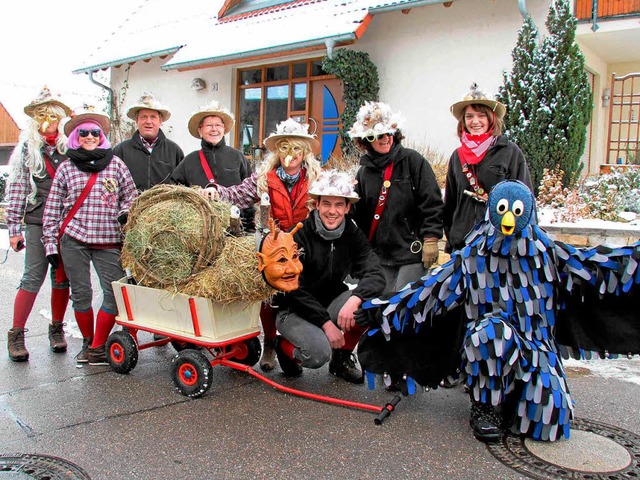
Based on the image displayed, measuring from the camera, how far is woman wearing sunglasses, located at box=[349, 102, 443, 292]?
4324 mm

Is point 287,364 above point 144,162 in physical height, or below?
below

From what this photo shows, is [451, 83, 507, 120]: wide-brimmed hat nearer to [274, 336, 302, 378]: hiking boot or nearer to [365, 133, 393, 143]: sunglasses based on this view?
[365, 133, 393, 143]: sunglasses

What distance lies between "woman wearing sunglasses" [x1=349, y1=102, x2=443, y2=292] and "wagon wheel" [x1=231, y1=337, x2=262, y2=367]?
1.09m

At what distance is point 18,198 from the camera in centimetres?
488

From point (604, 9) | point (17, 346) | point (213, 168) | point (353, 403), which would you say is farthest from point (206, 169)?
point (604, 9)

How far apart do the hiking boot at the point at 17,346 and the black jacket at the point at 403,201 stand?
115 inches

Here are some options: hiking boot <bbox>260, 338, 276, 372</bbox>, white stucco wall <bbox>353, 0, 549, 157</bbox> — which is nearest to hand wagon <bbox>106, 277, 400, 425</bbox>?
hiking boot <bbox>260, 338, 276, 372</bbox>

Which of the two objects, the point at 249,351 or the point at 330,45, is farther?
the point at 330,45

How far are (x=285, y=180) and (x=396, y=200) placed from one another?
2.77 feet

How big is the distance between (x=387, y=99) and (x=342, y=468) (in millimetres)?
10062

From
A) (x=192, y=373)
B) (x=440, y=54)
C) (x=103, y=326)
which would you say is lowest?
(x=192, y=373)

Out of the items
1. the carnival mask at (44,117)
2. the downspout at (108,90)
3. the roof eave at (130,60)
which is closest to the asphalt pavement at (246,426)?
the carnival mask at (44,117)

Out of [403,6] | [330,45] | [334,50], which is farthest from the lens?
[334,50]

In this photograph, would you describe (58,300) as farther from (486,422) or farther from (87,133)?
(486,422)
